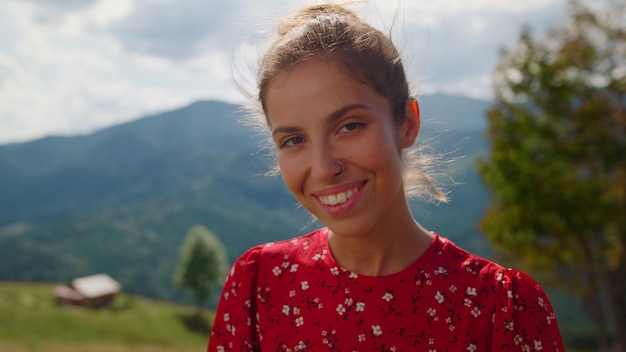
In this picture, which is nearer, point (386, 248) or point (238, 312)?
point (386, 248)

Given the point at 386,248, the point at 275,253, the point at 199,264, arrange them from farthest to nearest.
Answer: the point at 199,264 → the point at 275,253 → the point at 386,248

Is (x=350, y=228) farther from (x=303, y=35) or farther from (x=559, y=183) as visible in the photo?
(x=559, y=183)

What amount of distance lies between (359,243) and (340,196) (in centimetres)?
35

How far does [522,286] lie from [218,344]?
4.68 feet

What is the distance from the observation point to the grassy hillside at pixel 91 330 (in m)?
26.3

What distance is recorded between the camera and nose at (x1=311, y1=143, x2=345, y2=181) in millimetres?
2191

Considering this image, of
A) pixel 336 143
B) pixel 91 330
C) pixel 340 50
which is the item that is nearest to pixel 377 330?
pixel 336 143

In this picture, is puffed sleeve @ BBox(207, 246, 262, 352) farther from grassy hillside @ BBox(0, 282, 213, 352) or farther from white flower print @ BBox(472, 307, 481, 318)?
grassy hillside @ BBox(0, 282, 213, 352)

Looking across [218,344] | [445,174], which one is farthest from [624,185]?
[218,344]

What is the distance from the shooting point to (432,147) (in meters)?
2.94

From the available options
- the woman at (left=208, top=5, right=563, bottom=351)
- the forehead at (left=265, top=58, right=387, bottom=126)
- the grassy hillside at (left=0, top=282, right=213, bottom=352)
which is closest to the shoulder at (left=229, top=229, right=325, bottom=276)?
the woman at (left=208, top=5, right=563, bottom=351)

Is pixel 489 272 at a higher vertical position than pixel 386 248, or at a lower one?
lower

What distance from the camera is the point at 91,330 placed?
34375 mm

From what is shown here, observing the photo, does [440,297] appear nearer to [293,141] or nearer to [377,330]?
[377,330]
